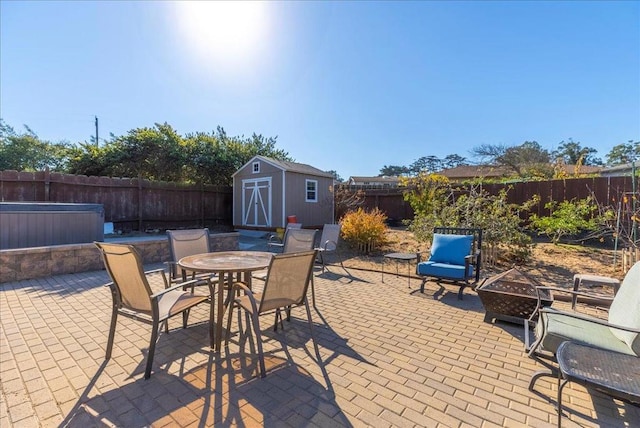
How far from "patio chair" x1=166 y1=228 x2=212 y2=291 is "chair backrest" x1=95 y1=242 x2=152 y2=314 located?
3.09 feet

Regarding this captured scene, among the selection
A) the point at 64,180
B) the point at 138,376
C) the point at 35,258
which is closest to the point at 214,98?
the point at 64,180

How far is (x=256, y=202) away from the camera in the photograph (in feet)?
37.3

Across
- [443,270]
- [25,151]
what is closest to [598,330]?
[443,270]

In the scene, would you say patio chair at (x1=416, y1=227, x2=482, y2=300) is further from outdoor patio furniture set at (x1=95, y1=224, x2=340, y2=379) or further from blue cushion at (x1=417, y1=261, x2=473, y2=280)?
outdoor patio furniture set at (x1=95, y1=224, x2=340, y2=379)

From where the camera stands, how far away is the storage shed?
10.5m

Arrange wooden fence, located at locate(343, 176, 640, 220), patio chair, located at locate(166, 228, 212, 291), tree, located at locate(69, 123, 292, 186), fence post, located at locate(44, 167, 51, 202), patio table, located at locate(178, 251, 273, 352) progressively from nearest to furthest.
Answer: patio table, located at locate(178, 251, 273, 352) → patio chair, located at locate(166, 228, 212, 291) → wooden fence, located at locate(343, 176, 640, 220) → fence post, located at locate(44, 167, 51, 202) → tree, located at locate(69, 123, 292, 186)

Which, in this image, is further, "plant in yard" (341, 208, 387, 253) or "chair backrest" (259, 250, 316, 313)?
"plant in yard" (341, 208, 387, 253)

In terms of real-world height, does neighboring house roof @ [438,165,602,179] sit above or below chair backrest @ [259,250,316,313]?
above

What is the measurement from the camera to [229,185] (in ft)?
45.0

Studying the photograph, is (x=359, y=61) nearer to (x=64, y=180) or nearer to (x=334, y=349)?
(x=334, y=349)

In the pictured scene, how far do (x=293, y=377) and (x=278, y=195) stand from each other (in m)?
8.74

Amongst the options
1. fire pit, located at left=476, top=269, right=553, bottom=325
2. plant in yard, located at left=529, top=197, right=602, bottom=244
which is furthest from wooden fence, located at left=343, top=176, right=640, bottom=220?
fire pit, located at left=476, top=269, right=553, bottom=325

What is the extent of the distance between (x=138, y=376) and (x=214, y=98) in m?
9.35

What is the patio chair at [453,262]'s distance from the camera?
12.8ft
